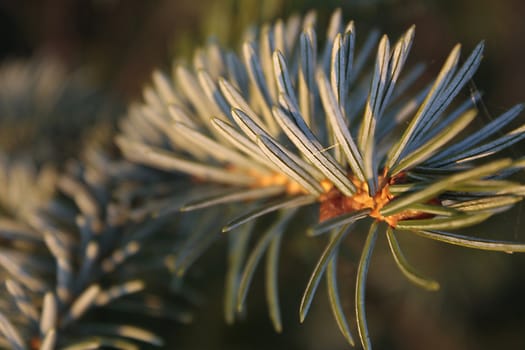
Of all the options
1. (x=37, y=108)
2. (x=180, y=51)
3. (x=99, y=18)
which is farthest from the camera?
(x=99, y=18)

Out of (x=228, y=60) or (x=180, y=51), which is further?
(x=180, y=51)

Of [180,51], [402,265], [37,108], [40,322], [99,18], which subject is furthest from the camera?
[99,18]

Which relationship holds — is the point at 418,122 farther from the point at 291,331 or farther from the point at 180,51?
the point at 291,331

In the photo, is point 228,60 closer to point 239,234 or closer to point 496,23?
point 239,234

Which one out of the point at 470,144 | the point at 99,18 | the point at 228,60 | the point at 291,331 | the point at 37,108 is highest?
the point at 99,18

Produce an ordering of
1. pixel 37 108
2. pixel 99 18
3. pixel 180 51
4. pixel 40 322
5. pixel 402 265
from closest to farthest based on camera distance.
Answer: pixel 402 265 < pixel 40 322 < pixel 180 51 < pixel 37 108 < pixel 99 18

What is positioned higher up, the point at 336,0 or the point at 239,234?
the point at 336,0

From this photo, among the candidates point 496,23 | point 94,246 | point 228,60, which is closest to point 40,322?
point 94,246

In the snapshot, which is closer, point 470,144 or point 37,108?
point 470,144

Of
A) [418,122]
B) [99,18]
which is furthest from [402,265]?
[99,18]
